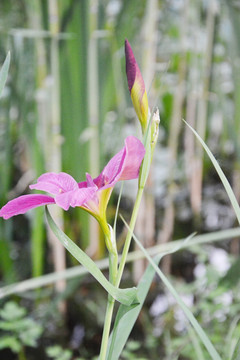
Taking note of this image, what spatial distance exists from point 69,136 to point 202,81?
423 mm

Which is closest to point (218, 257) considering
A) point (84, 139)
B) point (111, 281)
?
point (84, 139)

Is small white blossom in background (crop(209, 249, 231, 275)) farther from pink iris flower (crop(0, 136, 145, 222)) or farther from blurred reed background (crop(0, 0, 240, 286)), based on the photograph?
pink iris flower (crop(0, 136, 145, 222))

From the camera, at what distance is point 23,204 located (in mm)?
280

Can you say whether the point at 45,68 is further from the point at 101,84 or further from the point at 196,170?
the point at 196,170

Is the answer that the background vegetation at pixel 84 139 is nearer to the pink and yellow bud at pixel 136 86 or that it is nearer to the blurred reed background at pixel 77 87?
the blurred reed background at pixel 77 87

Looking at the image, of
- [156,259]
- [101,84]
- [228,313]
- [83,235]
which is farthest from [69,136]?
[156,259]

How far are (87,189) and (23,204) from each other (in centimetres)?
4

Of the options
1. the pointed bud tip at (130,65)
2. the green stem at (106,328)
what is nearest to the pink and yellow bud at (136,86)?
the pointed bud tip at (130,65)

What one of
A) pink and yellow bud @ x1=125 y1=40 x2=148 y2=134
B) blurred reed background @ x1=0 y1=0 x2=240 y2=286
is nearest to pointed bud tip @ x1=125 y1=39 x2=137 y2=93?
pink and yellow bud @ x1=125 y1=40 x2=148 y2=134

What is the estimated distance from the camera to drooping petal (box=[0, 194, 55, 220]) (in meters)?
0.28

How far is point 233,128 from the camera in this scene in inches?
42.8

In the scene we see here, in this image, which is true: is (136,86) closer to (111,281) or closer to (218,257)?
(111,281)

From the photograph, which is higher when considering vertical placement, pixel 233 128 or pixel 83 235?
pixel 233 128

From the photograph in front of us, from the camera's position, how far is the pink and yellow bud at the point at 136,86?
0.96ft
